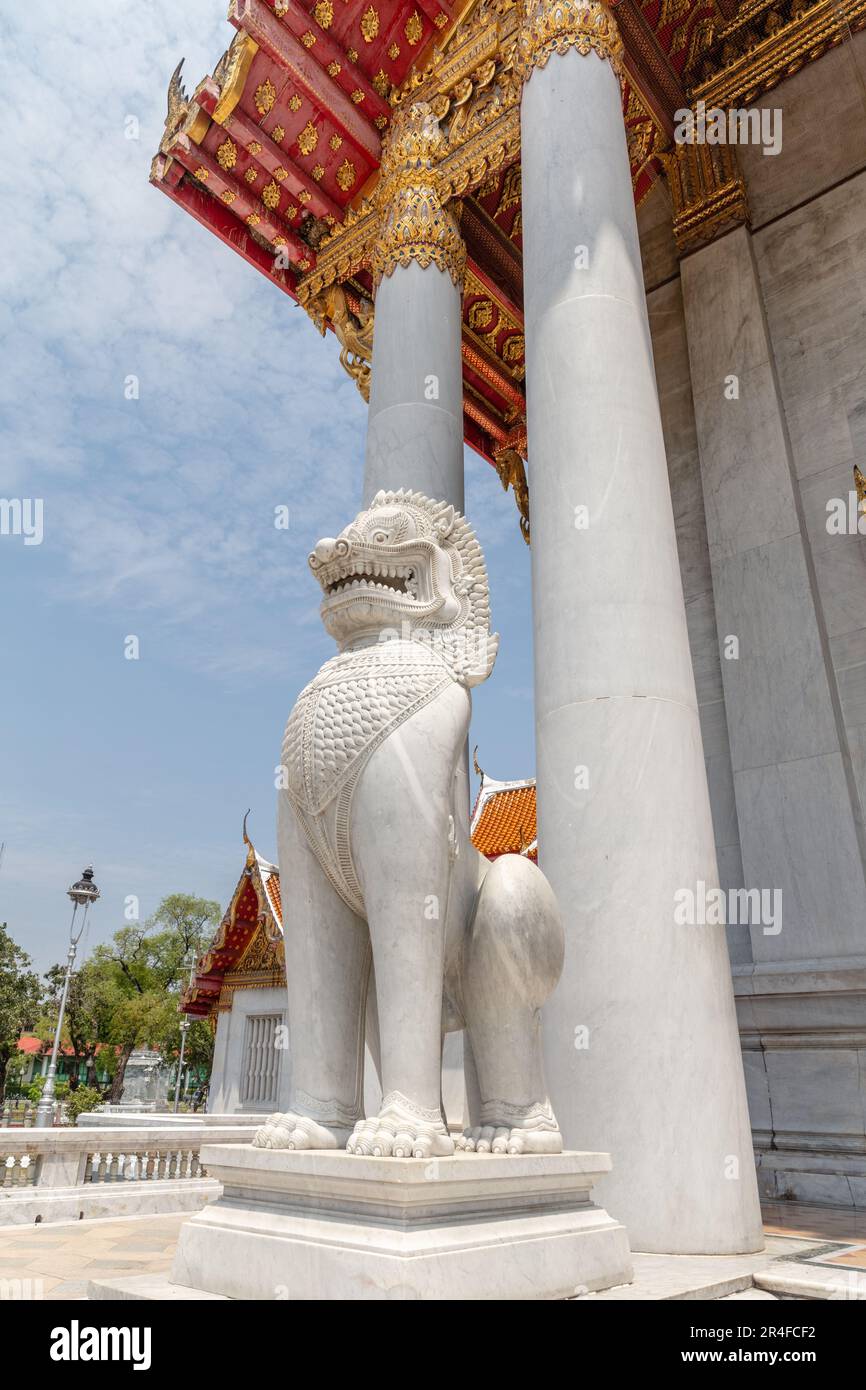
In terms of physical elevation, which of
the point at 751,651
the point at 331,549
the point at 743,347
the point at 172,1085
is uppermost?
the point at 743,347

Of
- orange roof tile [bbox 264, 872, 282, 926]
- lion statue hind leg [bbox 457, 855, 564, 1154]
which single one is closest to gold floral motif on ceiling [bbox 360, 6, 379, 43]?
lion statue hind leg [bbox 457, 855, 564, 1154]

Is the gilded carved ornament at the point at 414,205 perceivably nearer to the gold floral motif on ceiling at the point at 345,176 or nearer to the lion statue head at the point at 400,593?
the gold floral motif on ceiling at the point at 345,176

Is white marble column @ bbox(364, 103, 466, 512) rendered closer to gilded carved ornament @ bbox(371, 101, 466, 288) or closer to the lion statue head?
gilded carved ornament @ bbox(371, 101, 466, 288)

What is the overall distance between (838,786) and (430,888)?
6.77 m

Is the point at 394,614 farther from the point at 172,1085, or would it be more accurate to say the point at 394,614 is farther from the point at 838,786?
the point at 172,1085

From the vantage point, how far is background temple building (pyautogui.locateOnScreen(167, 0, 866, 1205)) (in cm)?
854

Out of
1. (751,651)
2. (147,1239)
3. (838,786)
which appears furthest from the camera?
(751,651)

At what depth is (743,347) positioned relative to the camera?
11.1 m

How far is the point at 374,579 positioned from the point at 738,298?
30.7 ft

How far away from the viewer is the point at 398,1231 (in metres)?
2.86

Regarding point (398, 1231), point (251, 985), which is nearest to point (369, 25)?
point (398, 1231)

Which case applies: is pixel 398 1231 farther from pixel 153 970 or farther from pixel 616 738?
pixel 153 970
